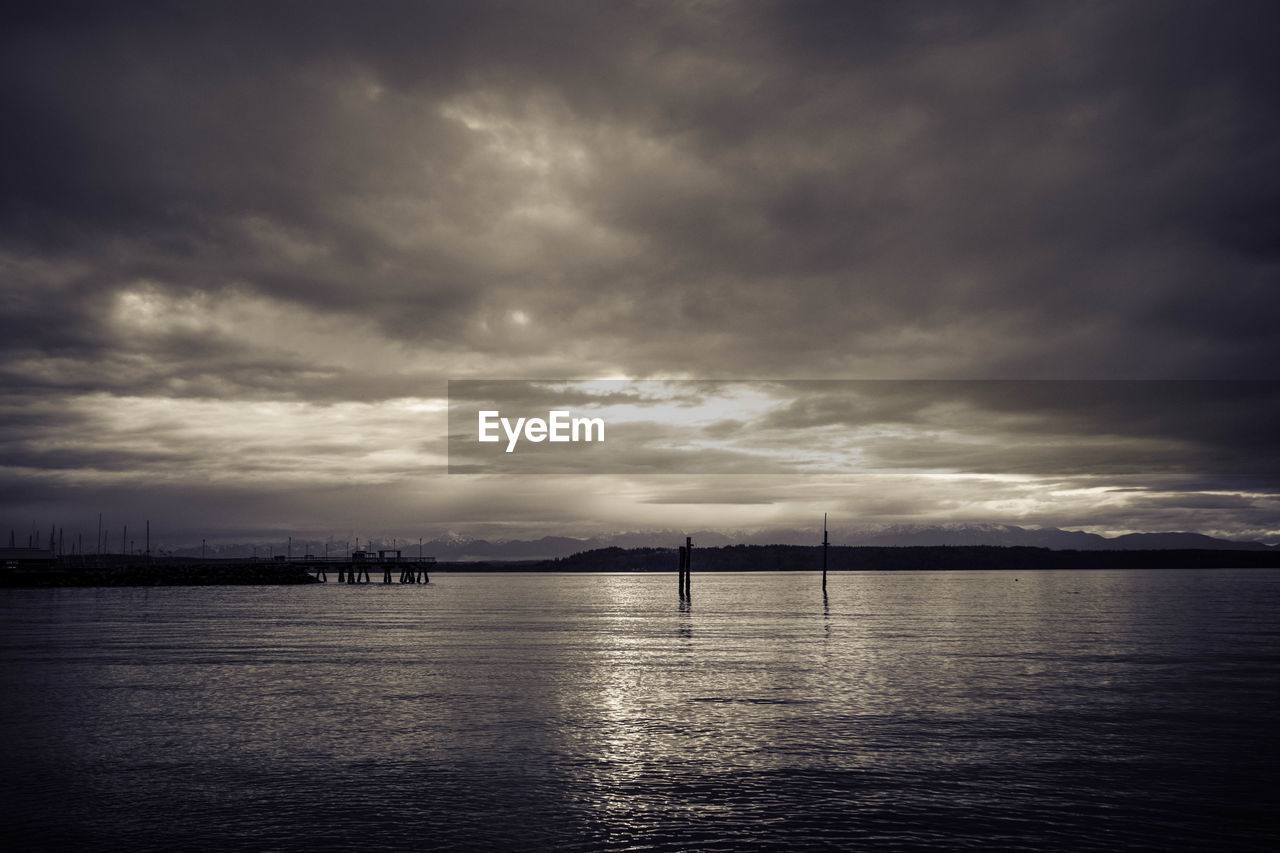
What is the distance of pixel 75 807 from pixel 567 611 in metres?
72.7

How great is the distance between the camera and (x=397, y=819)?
16.5 m

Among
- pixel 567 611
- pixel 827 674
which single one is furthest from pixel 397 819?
pixel 567 611

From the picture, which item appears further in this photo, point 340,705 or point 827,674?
point 827,674

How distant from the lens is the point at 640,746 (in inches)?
890

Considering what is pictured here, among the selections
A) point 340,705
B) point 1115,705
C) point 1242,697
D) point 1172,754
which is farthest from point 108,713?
point 1242,697

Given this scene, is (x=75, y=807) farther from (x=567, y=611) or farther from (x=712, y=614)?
(x=567, y=611)

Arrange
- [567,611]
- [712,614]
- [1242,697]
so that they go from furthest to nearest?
[567,611], [712,614], [1242,697]

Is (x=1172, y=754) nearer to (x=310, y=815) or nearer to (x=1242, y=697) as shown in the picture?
(x=1242, y=697)

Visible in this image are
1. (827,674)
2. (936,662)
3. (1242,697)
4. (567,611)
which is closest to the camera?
(1242,697)

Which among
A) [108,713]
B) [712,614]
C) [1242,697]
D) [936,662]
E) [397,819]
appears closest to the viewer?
[397,819]

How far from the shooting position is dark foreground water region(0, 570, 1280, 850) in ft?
52.5

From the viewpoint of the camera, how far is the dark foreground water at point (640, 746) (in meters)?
16.0

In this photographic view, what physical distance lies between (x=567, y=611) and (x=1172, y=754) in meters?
71.2

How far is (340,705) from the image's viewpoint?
28797 mm
